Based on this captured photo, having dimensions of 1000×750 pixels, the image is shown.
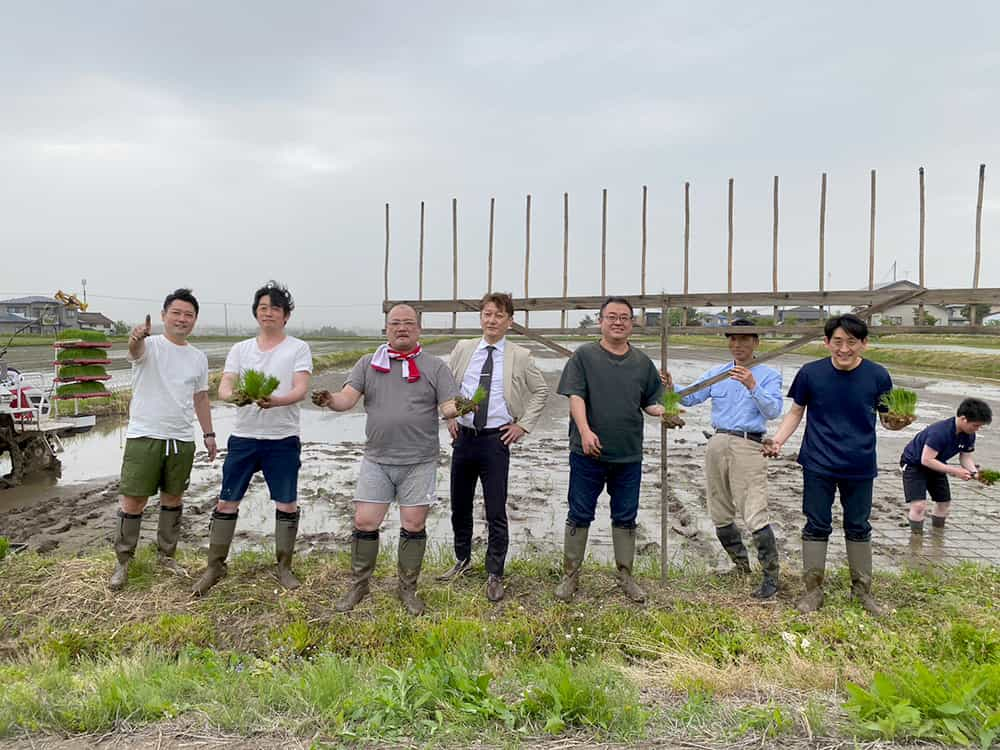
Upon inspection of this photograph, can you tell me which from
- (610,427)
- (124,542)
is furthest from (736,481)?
(124,542)

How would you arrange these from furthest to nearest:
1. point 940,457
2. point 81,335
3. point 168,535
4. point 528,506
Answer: point 81,335
point 528,506
point 940,457
point 168,535

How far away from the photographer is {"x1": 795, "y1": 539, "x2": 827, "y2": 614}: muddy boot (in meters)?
4.54

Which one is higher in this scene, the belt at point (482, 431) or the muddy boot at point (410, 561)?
the belt at point (482, 431)

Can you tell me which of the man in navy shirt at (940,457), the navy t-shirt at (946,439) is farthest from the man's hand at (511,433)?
the navy t-shirt at (946,439)

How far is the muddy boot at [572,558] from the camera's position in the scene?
4.74m

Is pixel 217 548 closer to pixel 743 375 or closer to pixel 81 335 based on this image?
pixel 743 375

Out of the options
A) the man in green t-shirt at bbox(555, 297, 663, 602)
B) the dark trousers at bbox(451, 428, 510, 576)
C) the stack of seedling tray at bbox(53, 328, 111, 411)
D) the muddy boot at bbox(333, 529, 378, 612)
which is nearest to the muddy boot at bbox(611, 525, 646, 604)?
the man in green t-shirt at bbox(555, 297, 663, 602)

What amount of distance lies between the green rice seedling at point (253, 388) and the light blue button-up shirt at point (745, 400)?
3033 millimetres

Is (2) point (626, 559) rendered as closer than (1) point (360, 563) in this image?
No

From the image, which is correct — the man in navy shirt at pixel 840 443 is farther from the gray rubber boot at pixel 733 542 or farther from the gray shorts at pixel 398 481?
the gray shorts at pixel 398 481

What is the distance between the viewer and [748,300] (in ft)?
17.0

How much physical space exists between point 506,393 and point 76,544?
4.97 metres

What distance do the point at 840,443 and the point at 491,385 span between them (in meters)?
2.49

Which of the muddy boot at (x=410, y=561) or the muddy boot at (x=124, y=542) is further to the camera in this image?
the muddy boot at (x=124, y=542)
